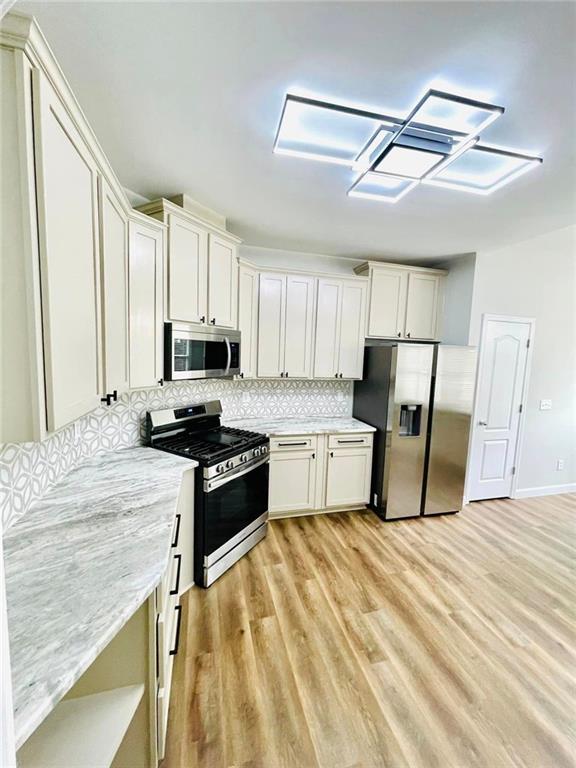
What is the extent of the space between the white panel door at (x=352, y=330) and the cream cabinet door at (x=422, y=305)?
1.92 ft

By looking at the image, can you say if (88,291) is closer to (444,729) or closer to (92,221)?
(92,221)

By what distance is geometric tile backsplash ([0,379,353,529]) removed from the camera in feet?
4.16

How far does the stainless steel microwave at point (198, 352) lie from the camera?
2.09 meters

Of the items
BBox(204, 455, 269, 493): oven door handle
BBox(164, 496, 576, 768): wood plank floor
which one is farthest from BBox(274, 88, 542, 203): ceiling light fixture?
BBox(164, 496, 576, 768): wood plank floor

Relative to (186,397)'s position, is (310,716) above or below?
below

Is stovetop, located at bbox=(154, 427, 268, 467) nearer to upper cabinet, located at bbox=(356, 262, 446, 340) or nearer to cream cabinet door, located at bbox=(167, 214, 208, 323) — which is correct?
cream cabinet door, located at bbox=(167, 214, 208, 323)

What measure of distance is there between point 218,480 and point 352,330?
6.99 ft

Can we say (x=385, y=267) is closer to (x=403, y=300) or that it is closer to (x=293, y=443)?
(x=403, y=300)

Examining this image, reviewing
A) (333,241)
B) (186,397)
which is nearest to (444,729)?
(186,397)

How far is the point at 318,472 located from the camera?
3.04 metres

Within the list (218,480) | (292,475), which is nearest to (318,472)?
(292,475)

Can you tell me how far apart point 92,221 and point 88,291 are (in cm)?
28

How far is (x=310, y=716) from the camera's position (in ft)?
4.54

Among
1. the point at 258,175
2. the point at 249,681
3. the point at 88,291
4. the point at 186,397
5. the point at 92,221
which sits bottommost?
the point at 249,681
